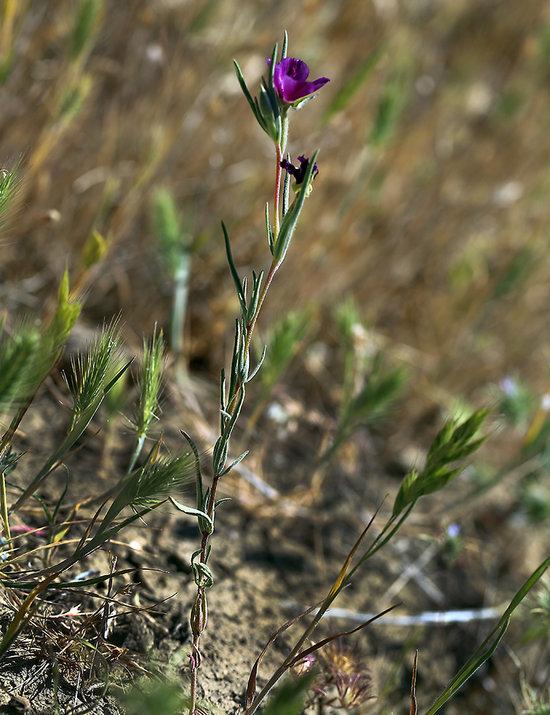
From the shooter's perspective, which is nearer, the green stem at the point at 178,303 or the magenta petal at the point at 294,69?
the magenta petal at the point at 294,69

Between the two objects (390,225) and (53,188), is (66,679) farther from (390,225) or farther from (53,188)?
(390,225)

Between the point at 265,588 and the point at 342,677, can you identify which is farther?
the point at 265,588

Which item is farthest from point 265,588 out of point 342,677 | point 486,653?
point 486,653

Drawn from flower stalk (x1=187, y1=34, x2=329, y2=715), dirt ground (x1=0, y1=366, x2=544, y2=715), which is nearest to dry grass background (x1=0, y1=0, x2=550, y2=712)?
dirt ground (x1=0, y1=366, x2=544, y2=715)

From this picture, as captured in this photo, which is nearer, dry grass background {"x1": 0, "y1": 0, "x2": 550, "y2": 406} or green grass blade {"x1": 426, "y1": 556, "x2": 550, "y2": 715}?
green grass blade {"x1": 426, "y1": 556, "x2": 550, "y2": 715}

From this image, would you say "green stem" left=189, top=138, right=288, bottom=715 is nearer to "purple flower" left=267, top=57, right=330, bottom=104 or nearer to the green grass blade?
"purple flower" left=267, top=57, right=330, bottom=104

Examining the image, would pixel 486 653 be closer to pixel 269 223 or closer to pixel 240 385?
pixel 240 385

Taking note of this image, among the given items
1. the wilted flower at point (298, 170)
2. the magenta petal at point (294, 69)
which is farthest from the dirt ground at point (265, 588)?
the magenta petal at point (294, 69)

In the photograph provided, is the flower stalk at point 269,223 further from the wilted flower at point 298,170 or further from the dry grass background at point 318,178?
the dry grass background at point 318,178
